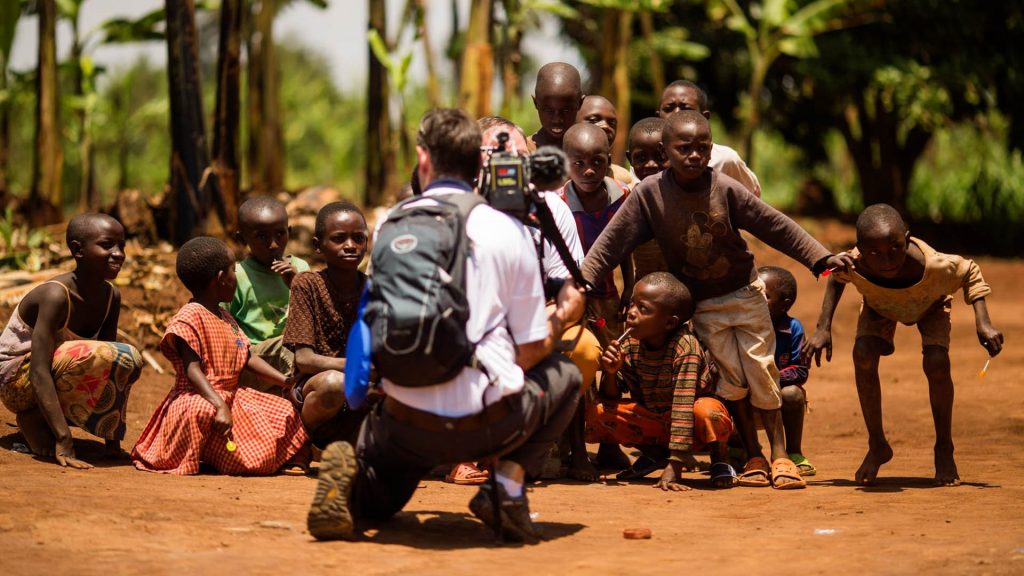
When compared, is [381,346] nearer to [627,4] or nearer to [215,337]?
[215,337]

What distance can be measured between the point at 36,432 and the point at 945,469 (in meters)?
4.52

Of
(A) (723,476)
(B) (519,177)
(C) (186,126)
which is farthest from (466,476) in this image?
(C) (186,126)

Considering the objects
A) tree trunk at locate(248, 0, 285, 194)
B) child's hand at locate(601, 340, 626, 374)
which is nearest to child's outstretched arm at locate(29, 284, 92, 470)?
child's hand at locate(601, 340, 626, 374)

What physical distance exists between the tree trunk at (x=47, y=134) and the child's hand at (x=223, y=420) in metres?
6.76

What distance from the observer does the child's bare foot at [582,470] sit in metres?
6.02

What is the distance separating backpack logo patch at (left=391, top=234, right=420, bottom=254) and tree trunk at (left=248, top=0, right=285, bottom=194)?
10543 millimetres

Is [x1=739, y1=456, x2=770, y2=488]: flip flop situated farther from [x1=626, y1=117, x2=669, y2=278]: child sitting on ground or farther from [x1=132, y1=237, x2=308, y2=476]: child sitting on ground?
[x1=132, y1=237, x2=308, y2=476]: child sitting on ground

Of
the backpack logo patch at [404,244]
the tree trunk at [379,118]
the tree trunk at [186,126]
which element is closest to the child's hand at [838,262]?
the backpack logo patch at [404,244]

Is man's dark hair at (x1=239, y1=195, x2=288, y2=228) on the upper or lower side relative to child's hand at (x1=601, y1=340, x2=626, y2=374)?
upper

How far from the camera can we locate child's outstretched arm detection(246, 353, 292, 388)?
5957mm

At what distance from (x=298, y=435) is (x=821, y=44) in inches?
551

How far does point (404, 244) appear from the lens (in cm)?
412

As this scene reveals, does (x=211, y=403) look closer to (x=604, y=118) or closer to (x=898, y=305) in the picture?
(x=604, y=118)

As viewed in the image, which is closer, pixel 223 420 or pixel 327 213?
pixel 223 420
